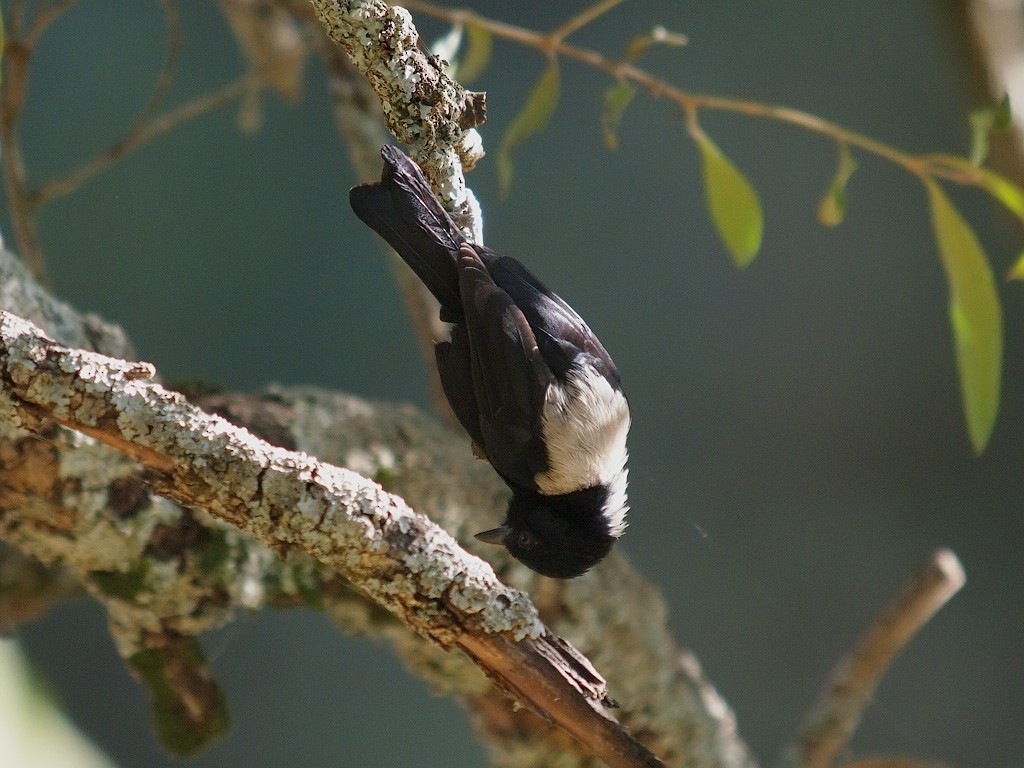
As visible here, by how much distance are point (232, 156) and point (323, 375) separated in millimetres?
800

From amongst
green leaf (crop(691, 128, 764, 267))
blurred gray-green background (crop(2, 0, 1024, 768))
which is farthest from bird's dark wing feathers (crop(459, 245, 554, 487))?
blurred gray-green background (crop(2, 0, 1024, 768))

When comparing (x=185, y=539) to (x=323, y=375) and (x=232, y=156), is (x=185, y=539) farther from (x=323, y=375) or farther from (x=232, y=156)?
(x=232, y=156)

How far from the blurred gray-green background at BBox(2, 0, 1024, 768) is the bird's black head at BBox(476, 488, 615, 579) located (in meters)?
1.54

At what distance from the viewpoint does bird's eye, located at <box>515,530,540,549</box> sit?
1493 millimetres

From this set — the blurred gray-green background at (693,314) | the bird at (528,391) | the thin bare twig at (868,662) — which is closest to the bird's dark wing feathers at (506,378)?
the bird at (528,391)

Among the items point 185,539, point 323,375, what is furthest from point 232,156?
point 185,539

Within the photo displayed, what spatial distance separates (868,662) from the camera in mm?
1832

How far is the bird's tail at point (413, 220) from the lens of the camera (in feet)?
4.26

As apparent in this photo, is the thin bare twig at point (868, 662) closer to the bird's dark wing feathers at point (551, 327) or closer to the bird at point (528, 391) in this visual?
the bird at point (528, 391)

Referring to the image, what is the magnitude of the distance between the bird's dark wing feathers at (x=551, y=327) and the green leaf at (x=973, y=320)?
577 millimetres

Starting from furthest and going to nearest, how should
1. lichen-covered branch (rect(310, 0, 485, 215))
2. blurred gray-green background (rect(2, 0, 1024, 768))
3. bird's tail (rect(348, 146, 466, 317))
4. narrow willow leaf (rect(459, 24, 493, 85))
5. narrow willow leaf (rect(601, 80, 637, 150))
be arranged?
blurred gray-green background (rect(2, 0, 1024, 768)) → narrow willow leaf (rect(459, 24, 493, 85)) → narrow willow leaf (rect(601, 80, 637, 150)) → bird's tail (rect(348, 146, 466, 317)) → lichen-covered branch (rect(310, 0, 485, 215))

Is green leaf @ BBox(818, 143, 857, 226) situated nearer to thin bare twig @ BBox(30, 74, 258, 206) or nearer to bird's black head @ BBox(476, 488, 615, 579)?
bird's black head @ BBox(476, 488, 615, 579)

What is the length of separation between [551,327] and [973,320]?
2.25ft

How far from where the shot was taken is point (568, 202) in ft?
11.1
